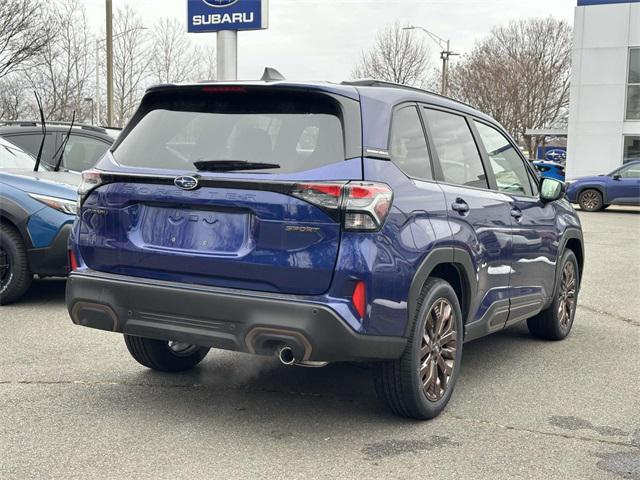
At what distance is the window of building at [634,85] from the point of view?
32938mm

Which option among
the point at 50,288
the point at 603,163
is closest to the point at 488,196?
the point at 50,288

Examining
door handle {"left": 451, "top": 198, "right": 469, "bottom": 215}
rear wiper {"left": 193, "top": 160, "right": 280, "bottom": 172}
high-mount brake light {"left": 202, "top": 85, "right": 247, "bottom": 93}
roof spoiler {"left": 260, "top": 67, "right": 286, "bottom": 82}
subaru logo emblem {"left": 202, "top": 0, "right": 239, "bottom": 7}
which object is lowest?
door handle {"left": 451, "top": 198, "right": 469, "bottom": 215}

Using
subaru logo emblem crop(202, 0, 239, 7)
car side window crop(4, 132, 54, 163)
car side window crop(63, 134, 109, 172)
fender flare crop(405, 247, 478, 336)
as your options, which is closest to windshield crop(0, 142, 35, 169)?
car side window crop(4, 132, 54, 163)

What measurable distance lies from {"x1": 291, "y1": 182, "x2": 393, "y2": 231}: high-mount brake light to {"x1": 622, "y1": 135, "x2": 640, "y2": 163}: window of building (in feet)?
105

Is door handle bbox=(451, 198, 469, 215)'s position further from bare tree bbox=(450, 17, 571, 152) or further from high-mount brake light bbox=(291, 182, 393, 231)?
bare tree bbox=(450, 17, 571, 152)

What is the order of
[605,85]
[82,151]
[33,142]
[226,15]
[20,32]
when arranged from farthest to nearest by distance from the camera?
[605,85]
[20,32]
[226,15]
[82,151]
[33,142]

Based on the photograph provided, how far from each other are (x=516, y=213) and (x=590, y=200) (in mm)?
18593

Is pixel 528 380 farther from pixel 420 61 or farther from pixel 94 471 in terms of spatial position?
pixel 420 61

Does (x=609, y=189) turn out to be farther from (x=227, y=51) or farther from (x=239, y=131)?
(x=239, y=131)

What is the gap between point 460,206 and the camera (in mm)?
4613

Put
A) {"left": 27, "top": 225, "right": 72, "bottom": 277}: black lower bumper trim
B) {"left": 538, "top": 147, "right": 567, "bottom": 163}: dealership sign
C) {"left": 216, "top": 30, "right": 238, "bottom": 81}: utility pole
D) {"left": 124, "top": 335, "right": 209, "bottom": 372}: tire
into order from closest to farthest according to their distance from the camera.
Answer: {"left": 124, "top": 335, "right": 209, "bottom": 372}: tire, {"left": 27, "top": 225, "right": 72, "bottom": 277}: black lower bumper trim, {"left": 216, "top": 30, "right": 238, "bottom": 81}: utility pole, {"left": 538, "top": 147, "right": 567, "bottom": 163}: dealership sign

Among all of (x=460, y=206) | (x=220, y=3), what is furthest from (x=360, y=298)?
(x=220, y=3)

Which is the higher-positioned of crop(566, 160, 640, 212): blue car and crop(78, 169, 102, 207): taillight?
crop(78, 169, 102, 207): taillight

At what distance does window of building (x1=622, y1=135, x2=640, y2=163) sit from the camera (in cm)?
3312
